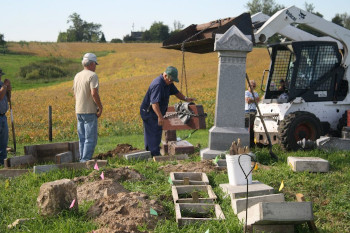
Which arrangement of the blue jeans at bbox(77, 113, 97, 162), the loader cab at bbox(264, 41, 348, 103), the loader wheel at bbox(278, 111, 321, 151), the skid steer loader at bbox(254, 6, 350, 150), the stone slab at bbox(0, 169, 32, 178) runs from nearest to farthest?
1. the stone slab at bbox(0, 169, 32, 178)
2. the blue jeans at bbox(77, 113, 97, 162)
3. the loader wheel at bbox(278, 111, 321, 151)
4. the skid steer loader at bbox(254, 6, 350, 150)
5. the loader cab at bbox(264, 41, 348, 103)

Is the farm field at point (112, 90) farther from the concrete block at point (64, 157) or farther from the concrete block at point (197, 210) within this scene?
the concrete block at point (197, 210)

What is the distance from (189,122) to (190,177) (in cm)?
264

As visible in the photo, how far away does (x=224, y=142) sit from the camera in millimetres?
8477

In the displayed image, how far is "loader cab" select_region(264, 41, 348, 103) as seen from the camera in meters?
9.80

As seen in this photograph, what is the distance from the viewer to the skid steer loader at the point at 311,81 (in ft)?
31.1

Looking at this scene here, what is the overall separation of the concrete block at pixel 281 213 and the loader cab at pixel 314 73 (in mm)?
5820

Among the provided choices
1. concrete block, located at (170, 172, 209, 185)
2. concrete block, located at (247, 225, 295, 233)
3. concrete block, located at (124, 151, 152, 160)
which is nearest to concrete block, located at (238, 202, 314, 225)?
concrete block, located at (247, 225, 295, 233)

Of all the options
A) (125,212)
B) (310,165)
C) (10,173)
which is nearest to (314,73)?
(310,165)

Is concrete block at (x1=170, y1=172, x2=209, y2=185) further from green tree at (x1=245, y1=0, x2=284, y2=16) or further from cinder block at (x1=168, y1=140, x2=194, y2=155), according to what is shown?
green tree at (x1=245, y1=0, x2=284, y2=16)

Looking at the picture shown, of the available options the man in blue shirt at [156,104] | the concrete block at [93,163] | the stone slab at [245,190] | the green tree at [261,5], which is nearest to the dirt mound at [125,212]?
the stone slab at [245,190]

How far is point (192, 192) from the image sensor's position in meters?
5.71

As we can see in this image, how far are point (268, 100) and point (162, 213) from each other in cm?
624

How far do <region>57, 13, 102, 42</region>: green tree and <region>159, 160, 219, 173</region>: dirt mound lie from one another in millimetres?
114476

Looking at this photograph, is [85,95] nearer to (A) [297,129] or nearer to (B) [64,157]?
(B) [64,157]
